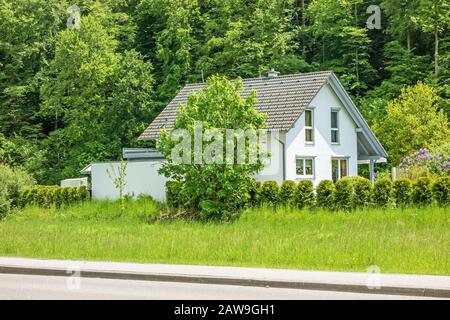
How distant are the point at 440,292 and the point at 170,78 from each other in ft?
160

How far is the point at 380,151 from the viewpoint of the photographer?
140ft

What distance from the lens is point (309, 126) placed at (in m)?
39.5

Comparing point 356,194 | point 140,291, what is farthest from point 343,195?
point 140,291

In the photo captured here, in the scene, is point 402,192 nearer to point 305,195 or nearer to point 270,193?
point 305,195

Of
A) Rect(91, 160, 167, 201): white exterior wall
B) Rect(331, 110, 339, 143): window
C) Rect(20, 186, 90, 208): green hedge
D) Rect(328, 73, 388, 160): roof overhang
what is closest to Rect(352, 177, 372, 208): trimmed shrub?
Rect(91, 160, 167, 201): white exterior wall

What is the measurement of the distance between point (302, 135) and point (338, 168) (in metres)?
3.53

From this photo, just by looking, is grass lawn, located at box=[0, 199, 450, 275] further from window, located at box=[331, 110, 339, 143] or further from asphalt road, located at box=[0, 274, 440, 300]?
window, located at box=[331, 110, 339, 143]

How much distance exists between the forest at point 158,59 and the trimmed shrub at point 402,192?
23.1m

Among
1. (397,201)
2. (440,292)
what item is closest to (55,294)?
(440,292)

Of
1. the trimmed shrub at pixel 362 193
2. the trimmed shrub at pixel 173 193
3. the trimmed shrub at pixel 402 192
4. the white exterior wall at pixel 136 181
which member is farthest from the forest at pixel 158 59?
the trimmed shrub at pixel 402 192

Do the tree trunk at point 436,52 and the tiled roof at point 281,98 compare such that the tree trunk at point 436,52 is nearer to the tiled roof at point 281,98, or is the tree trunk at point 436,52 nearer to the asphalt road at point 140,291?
the tiled roof at point 281,98

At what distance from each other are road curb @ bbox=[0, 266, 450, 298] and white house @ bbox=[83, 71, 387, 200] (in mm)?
19273

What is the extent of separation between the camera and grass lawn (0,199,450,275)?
58.9 feet
